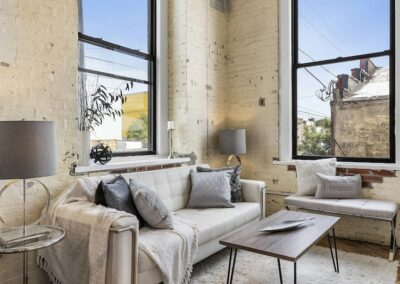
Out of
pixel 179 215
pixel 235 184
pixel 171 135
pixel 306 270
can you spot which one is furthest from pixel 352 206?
pixel 171 135

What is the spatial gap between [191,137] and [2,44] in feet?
7.44

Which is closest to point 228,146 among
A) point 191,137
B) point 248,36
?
point 191,137

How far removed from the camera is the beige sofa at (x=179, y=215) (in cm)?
180

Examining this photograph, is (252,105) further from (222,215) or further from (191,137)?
(222,215)

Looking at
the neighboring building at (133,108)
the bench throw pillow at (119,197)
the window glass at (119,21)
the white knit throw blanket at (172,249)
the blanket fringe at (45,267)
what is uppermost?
the window glass at (119,21)

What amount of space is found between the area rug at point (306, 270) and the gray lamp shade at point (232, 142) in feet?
4.41

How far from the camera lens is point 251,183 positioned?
3.38 metres

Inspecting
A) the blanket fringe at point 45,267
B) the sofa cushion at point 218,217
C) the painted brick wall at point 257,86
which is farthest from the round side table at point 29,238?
the painted brick wall at point 257,86

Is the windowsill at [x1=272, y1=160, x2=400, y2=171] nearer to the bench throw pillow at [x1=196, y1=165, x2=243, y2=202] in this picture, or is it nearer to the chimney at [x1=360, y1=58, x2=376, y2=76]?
the chimney at [x1=360, y1=58, x2=376, y2=76]

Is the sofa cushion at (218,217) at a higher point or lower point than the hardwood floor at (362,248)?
higher

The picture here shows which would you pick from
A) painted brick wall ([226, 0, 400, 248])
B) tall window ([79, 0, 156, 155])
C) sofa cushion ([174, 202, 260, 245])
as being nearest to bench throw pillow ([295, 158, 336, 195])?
painted brick wall ([226, 0, 400, 248])

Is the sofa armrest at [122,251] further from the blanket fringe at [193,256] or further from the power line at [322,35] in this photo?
the power line at [322,35]

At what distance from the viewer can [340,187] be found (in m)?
3.30

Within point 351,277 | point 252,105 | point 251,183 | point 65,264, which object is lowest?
point 351,277
